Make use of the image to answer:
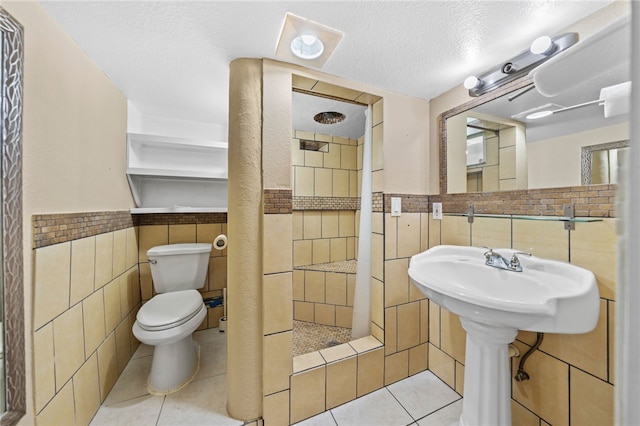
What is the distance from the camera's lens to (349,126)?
2.29 metres

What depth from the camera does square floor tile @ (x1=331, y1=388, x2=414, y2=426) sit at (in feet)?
4.04

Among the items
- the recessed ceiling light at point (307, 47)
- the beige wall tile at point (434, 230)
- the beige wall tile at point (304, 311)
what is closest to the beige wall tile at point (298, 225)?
the beige wall tile at point (304, 311)

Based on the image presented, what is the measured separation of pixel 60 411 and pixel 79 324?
1.09ft

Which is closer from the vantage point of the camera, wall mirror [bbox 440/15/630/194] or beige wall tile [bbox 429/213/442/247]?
wall mirror [bbox 440/15/630/194]

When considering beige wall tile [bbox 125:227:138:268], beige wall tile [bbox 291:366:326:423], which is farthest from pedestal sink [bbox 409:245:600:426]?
beige wall tile [bbox 125:227:138:268]

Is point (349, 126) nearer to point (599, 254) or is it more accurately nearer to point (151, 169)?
point (151, 169)

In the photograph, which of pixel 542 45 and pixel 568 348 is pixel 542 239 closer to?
pixel 568 348

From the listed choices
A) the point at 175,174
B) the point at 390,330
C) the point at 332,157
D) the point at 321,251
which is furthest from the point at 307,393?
the point at 332,157

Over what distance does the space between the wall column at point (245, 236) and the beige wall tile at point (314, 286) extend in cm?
96

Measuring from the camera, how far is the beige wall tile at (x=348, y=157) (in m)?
2.62

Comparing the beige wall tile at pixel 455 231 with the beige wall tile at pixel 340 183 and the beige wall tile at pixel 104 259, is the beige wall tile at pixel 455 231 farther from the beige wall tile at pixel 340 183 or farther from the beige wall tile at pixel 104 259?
the beige wall tile at pixel 104 259

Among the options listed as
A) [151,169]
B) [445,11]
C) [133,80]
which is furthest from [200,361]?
[445,11]

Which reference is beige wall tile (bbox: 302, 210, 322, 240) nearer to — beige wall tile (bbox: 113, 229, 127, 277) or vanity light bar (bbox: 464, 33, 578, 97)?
beige wall tile (bbox: 113, 229, 127, 277)

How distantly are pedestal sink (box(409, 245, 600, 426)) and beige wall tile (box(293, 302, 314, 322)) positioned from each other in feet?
3.89
